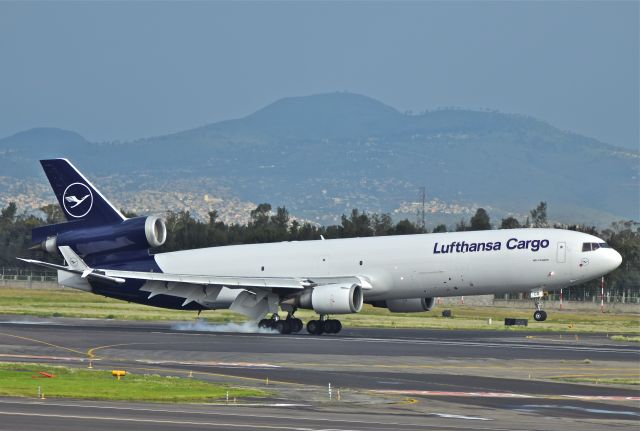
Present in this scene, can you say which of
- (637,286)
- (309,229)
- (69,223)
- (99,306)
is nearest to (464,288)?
(69,223)

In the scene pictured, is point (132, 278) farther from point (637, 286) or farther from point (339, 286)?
point (637, 286)

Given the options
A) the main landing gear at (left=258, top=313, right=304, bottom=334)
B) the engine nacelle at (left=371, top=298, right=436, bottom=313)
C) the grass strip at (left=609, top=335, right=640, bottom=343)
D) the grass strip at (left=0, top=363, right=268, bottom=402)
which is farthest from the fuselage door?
the grass strip at (left=0, top=363, right=268, bottom=402)

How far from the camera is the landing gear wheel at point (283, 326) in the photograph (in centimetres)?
6125

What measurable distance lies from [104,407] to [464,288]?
33.6 m

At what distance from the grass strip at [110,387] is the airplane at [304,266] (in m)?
23.8

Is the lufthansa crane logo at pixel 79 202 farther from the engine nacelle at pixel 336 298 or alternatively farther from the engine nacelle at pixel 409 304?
the engine nacelle at pixel 409 304

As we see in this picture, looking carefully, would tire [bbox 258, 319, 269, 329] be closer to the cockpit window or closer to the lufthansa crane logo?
the lufthansa crane logo

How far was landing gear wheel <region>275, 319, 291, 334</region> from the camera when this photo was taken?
61250 mm

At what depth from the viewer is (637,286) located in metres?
111

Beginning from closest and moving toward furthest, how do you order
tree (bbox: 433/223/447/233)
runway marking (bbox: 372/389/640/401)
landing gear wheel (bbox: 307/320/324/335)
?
1. runway marking (bbox: 372/389/640/401)
2. landing gear wheel (bbox: 307/320/324/335)
3. tree (bbox: 433/223/447/233)

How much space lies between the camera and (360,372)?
4031cm

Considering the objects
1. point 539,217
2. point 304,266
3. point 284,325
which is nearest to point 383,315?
point 304,266

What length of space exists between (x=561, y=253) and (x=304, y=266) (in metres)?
12.7

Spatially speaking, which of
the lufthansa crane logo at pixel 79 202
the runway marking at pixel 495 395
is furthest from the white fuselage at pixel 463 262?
the runway marking at pixel 495 395
